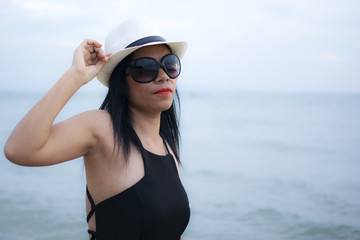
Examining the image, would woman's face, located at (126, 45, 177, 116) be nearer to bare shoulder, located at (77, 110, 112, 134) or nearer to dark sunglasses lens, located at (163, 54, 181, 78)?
dark sunglasses lens, located at (163, 54, 181, 78)

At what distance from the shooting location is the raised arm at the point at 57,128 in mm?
1571

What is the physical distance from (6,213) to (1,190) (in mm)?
1503

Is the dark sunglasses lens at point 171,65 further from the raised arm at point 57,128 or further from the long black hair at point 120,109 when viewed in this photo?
the raised arm at point 57,128

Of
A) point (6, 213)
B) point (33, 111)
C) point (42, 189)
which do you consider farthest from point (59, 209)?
point (33, 111)

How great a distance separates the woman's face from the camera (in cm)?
221

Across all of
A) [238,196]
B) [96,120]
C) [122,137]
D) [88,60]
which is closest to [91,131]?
[96,120]

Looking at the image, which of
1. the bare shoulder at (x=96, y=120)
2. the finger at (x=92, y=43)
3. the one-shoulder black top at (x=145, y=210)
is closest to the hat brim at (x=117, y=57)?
the finger at (x=92, y=43)

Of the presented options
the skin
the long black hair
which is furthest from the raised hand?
the long black hair

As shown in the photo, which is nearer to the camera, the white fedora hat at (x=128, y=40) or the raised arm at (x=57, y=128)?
the raised arm at (x=57, y=128)

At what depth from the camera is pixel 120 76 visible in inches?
87.7

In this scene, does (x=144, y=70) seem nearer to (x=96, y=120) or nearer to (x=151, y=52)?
(x=151, y=52)

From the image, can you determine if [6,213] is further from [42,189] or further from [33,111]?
[33,111]

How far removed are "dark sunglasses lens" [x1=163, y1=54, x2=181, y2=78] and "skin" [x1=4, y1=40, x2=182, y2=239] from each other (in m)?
0.04

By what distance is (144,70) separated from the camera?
85.4 inches
